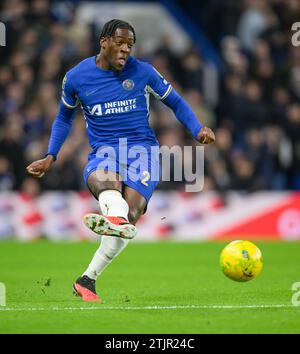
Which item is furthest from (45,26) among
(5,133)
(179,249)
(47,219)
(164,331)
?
(164,331)

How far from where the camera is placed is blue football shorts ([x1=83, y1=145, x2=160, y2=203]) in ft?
28.3

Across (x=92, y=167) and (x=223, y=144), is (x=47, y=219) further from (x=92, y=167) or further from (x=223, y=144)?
(x=92, y=167)

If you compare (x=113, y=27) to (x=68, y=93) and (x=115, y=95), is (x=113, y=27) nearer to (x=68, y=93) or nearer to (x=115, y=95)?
(x=115, y=95)

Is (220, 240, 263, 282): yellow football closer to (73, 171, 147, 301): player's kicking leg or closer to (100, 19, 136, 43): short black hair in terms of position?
(73, 171, 147, 301): player's kicking leg

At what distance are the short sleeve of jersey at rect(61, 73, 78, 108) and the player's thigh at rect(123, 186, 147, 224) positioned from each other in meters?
0.98

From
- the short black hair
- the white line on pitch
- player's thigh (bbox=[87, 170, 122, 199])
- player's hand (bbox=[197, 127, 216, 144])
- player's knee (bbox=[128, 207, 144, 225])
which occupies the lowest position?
the white line on pitch

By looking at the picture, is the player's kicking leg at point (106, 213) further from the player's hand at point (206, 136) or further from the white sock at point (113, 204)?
the player's hand at point (206, 136)

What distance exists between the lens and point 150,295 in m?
9.21

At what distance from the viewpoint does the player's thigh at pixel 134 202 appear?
8.50 meters

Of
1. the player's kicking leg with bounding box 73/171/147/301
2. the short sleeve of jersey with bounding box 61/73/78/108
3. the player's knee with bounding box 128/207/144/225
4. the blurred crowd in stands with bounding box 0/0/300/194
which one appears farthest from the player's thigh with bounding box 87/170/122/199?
the blurred crowd in stands with bounding box 0/0/300/194

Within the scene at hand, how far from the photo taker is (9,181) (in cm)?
1739

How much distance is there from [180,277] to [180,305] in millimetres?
2908

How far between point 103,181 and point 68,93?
95 centimetres

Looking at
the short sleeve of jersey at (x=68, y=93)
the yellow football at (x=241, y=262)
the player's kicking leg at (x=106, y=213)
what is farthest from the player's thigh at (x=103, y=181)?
the yellow football at (x=241, y=262)
